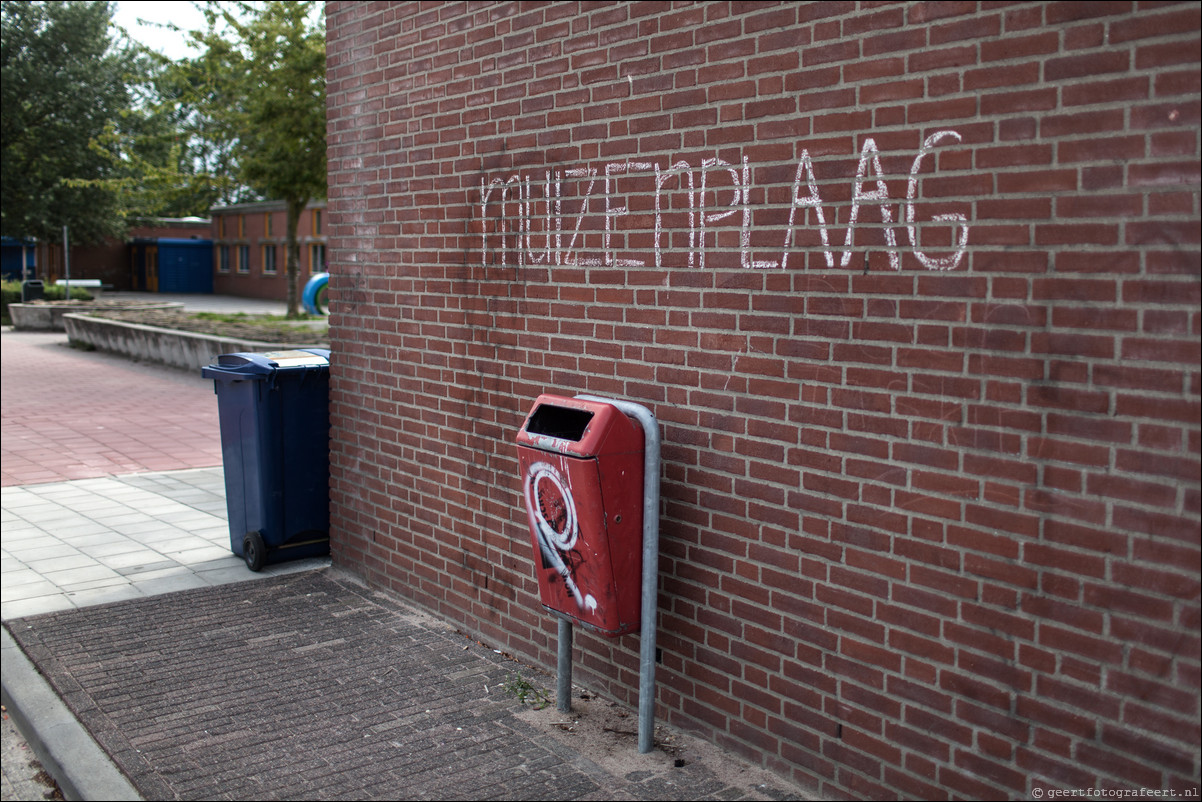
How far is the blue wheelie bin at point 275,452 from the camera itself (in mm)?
6328

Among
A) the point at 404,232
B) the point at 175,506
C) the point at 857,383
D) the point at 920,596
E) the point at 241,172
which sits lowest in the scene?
the point at 175,506

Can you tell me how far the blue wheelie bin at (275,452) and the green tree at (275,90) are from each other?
16772mm

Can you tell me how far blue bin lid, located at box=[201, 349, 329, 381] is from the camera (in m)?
6.30

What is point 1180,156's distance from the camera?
2.53m

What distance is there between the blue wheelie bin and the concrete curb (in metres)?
1.64

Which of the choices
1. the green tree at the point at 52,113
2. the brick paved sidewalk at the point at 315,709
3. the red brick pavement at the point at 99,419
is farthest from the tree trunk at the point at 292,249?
the brick paved sidewalk at the point at 315,709

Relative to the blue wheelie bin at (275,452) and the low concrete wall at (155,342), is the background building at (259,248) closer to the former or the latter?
the low concrete wall at (155,342)

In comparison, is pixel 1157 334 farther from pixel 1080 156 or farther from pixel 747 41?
pixel 747 41

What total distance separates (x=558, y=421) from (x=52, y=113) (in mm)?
40439

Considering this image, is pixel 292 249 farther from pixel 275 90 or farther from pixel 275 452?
pixel 275 452

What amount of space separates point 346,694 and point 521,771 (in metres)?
1.09

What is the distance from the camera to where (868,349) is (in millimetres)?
3291

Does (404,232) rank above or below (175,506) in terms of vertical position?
above

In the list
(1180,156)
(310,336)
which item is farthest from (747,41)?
(310,336)
